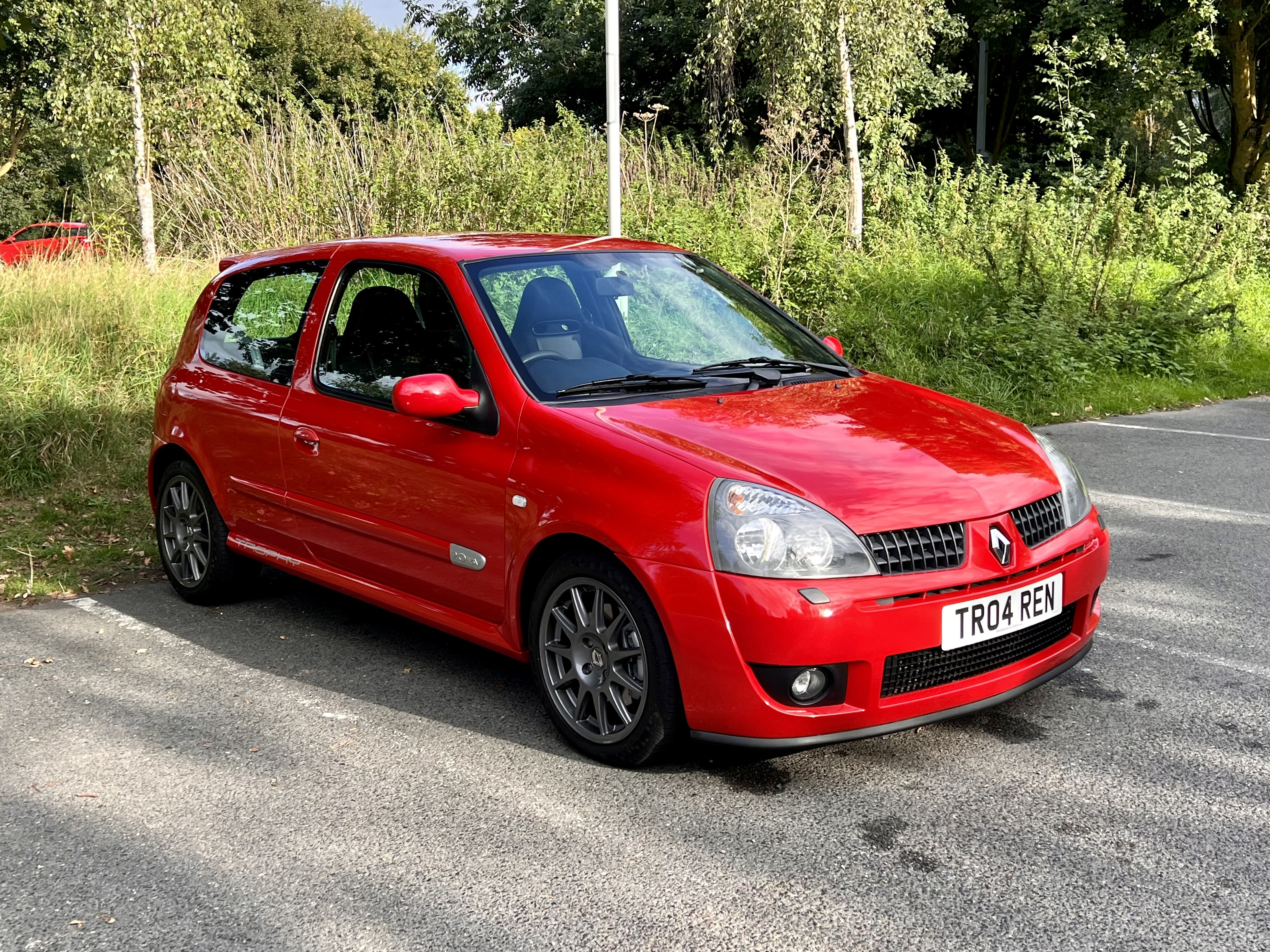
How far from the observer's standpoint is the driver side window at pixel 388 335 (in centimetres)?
436

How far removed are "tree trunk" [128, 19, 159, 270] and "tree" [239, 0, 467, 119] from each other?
25.0 meters

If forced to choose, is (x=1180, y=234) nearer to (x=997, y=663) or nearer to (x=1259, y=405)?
(x=1259, y=405)

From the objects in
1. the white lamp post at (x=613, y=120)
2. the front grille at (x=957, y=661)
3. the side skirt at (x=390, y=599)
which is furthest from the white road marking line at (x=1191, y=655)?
the white lamp post at (x=613, y=120)

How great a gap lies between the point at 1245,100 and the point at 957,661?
24.2m

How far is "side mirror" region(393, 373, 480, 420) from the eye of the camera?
398 centimetres

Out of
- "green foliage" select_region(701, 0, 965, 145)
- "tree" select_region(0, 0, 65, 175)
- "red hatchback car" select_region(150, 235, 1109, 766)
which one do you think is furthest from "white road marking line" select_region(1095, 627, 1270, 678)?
"tree" select_region(0, 0, 65, 175)

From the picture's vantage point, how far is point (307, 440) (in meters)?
4.73

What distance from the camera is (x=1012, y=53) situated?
28.4 metres

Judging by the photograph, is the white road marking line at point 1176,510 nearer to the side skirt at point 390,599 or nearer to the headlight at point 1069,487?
the headlight at point 1069,487

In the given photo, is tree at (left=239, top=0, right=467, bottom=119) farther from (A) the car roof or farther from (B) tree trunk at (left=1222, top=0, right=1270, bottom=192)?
(A) the car roof

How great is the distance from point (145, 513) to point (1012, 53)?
2622 centimetres

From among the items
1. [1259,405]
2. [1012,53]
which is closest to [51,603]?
[1259,405]

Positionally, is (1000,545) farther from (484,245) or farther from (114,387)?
(114,387)

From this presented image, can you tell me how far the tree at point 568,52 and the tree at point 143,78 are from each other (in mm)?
7971
